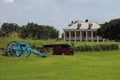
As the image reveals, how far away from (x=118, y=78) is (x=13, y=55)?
59.3 feet

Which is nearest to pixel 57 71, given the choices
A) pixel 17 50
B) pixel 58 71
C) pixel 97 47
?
pixel 58 71

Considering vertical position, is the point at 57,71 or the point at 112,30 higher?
the point at 112,30

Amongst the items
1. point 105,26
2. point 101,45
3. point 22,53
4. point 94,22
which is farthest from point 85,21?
point 22,53

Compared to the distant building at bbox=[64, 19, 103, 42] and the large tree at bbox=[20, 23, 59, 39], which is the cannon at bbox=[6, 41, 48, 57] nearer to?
the distant building at bbox=[64, 19, 103, 42]

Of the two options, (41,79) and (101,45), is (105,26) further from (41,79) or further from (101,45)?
(41,79)

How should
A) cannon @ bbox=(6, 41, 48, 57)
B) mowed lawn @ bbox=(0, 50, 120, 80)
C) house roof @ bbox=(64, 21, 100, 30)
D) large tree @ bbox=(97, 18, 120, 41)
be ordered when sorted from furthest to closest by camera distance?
house roof @ bbox=(64, 21, 100, 30) < large tree @ bbox=(97, 18, 120, 41) < cannon @ bbox=(6, 41, 48, 57) < mowed lawn @ bbox=(0, 50, 120, 80)

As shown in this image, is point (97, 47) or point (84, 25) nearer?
point (97, 47)

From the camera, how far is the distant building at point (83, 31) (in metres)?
127

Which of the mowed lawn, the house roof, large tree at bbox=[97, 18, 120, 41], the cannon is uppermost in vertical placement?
the house roof

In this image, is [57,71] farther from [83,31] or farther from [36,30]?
[36,30]

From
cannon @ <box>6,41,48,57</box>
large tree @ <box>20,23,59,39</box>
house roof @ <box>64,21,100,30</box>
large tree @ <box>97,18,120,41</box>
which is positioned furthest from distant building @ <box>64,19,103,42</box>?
cannon @ <box>6,41,48,57</box>

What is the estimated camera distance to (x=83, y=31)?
12888cm

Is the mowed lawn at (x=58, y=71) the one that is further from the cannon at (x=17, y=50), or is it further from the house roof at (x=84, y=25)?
the house roof at (x=84, y=25)

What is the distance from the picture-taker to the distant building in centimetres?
12736
